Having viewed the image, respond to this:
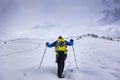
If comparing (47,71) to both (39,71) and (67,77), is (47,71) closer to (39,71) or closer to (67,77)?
(39,71)

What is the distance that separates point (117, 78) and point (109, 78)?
0.37m

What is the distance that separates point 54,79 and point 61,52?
145cm

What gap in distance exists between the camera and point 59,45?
28.1 feet

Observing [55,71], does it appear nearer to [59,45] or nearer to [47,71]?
[47,71]

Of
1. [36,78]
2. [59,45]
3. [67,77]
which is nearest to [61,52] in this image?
[59,45]

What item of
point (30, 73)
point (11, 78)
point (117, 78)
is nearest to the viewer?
point (117, 78)

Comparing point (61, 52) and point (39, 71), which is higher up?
point (61, 52)

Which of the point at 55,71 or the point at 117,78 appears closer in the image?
the point at 117,78

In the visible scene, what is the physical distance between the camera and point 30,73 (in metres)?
8.76

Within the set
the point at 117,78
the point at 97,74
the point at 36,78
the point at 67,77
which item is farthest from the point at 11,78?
the point at 117,78

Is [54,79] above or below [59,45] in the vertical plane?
below

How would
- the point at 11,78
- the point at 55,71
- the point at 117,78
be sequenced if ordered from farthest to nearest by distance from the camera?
the point at 55,71
the point at 11,78
the point at 117,78

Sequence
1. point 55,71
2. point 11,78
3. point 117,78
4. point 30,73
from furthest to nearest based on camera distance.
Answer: point 55,71 → point 30,73 → point 11,78 → point 117,78

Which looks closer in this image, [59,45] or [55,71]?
[59,45]
